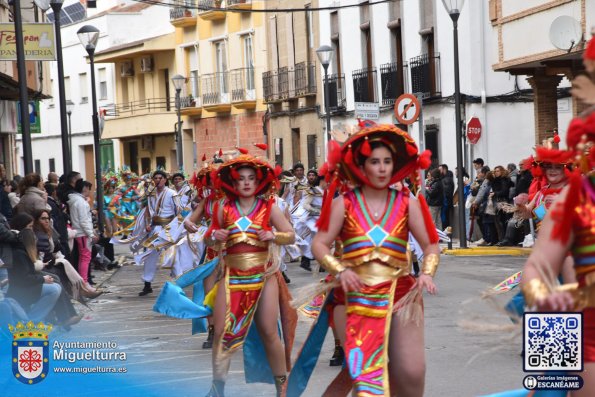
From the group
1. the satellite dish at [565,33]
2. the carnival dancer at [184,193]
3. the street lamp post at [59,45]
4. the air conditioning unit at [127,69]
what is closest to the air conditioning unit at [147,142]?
the air conditioning unit at [127,69]

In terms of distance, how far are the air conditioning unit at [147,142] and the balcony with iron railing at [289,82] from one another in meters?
10.4

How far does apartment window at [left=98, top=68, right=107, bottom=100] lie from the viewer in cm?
6044

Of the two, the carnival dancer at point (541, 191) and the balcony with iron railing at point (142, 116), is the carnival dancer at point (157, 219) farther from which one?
the balcony with iron railing at point (142, 116)

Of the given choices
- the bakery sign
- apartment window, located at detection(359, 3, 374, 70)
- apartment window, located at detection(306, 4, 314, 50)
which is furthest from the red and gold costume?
apartment window, located at detection(306, 4, 314, 50)

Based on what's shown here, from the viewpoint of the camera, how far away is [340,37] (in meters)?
41.3

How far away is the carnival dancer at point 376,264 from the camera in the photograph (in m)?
6.79

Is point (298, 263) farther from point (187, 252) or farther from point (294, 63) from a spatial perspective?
point (294, 63)

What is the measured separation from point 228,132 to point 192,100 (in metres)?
2.99

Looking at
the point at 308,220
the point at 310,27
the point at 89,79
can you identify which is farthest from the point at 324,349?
the point at 89,79

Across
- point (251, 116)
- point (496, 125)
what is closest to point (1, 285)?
point (496, 125)

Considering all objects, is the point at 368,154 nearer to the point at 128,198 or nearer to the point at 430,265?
the point at 430,265

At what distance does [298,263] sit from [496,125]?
10.3 meters

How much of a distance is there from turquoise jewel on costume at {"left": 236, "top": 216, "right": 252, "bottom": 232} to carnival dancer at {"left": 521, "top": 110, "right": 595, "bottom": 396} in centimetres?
453

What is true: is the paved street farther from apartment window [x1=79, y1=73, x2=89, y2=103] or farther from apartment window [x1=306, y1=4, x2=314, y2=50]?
apartment window [x1=79, y1=73, x2=89, y2=103]
